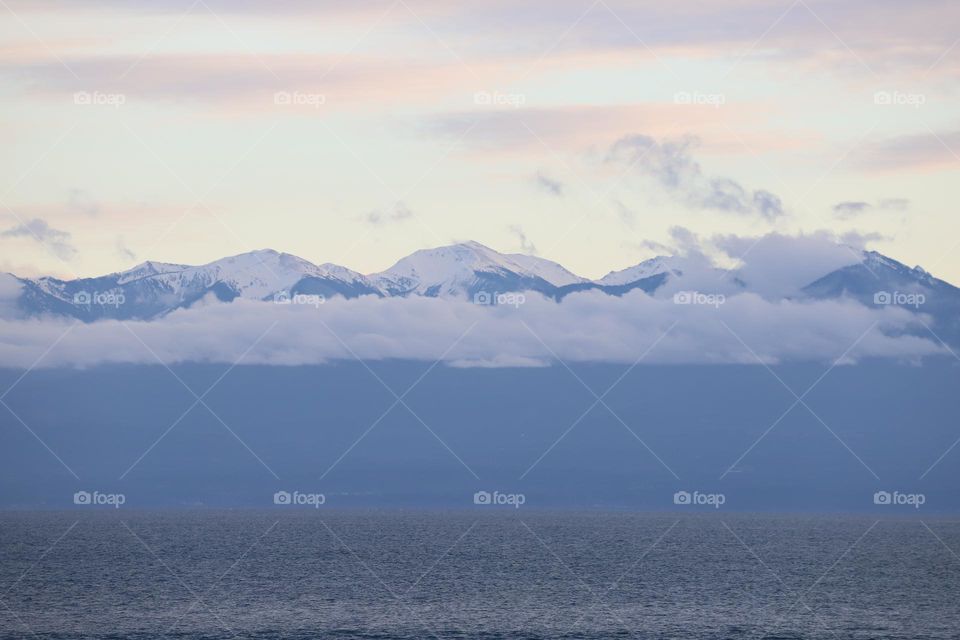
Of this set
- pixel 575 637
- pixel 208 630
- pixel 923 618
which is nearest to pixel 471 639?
pixel 575 637

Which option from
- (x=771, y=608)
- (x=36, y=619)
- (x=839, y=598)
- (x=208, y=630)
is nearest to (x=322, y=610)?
(x=208, y=630)

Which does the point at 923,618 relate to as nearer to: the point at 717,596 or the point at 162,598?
the point at 717,596

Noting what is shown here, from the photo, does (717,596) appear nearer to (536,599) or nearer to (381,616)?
(536,599)

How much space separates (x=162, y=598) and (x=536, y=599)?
42974 mm

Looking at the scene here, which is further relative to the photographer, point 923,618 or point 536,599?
point 536,599

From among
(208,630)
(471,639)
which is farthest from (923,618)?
(208,630)

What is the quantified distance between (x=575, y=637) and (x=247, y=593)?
169 ft

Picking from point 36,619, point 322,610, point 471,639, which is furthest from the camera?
point 322,610

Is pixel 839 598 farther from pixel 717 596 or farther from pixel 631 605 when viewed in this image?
pixel 631 605

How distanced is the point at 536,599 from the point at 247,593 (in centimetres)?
3446

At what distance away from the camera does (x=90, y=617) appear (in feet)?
454

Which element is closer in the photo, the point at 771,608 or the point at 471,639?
the point at 471,639

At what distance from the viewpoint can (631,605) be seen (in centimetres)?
15238

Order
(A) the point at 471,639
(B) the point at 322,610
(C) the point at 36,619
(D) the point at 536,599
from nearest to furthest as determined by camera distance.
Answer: (A) the point at 471,639 < (C) the point at 36,619 < (B) the point at 322,610 < (D) the point at 536,599
